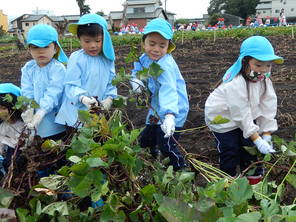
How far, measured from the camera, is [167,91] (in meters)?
2.07

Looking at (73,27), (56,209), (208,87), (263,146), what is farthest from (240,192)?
(208,87)

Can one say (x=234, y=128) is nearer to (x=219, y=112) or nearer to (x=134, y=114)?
(x=219, y=112)

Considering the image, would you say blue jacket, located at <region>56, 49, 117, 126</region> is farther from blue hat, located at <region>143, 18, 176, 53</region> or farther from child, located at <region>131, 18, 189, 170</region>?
blue hat, located at <region>143, 18, 176, 53</region>

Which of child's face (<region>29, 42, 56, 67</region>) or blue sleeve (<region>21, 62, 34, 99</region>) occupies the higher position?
child's face (<region>29, 42, 56, 67</region>)

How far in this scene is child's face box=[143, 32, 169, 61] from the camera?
2088 mm

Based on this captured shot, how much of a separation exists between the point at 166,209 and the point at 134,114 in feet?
11.0

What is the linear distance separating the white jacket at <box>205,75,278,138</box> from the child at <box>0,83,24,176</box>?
3.85 feet

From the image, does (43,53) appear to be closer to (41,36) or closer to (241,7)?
(41,36)

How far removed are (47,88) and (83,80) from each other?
0.22m

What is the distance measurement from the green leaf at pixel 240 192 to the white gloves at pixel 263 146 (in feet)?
3.37

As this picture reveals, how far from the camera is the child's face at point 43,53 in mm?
2166

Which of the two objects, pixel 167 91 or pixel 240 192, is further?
pixel 167 91

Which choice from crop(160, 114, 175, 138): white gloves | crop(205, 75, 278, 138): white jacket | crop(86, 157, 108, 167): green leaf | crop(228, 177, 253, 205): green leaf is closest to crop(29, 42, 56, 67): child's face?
Answer: crop(160, 114, 175, 138): white gloves

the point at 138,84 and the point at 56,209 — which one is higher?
the point at 138,84
